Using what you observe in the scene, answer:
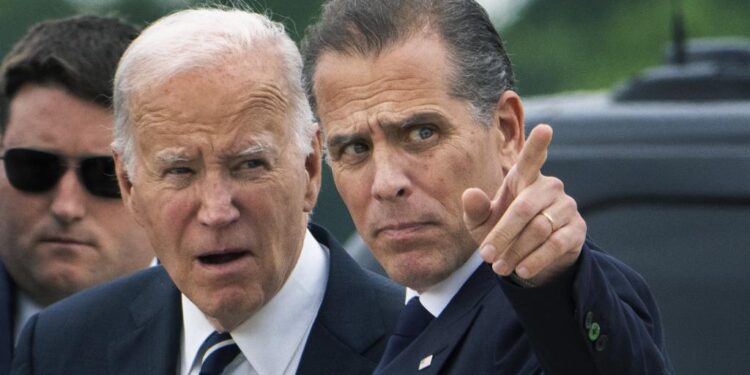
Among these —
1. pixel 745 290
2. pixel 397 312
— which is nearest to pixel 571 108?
pixel 745 290

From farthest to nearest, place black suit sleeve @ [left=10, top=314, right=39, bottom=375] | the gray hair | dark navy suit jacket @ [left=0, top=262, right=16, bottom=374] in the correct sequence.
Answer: dark navy suit jacket @ [left=0, top=262, right=16, bottom=374] → black suit sleeve @ [left=10, top=314, right=39, bottom=375] → the gray hair

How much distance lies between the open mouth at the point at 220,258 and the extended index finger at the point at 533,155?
1125 millimetres

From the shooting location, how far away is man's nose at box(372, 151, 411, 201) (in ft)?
11.7

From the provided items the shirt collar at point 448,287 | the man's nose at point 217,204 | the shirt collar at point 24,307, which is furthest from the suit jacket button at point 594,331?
the shirt collar at point 24,307

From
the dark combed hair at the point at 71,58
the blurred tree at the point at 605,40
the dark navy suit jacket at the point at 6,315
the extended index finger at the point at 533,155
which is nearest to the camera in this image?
the extended index finger at the point at 533,155

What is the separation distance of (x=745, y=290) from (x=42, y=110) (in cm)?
189

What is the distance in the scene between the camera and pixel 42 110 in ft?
16.0

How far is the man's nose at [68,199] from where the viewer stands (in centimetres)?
481

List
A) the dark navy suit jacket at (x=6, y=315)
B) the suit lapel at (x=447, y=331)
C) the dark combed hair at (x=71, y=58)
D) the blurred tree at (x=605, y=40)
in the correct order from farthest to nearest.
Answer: the blurred tree at (x=605, y=40) → the dark combed hair at (x=71, y=58) → the dark navy suit jacket at (x=6, y=315) → the suit lapel at (x=447, y=331)

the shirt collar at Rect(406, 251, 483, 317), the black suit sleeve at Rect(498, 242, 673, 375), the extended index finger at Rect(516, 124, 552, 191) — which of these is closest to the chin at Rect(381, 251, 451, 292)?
the shirt collar at Rect(406, 251, 483, 317)

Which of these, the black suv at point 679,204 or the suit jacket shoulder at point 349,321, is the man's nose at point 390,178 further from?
the black suv at point 679,204

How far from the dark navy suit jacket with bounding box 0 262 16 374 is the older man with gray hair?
16.0 inches

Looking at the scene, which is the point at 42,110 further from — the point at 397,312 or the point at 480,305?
the point at 480,305

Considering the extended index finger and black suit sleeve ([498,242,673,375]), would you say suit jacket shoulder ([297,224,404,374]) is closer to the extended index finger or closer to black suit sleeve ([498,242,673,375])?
black suit sleeve ([498,242,673,375])
